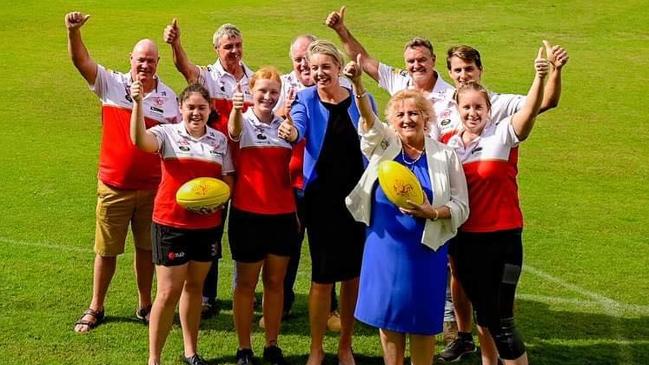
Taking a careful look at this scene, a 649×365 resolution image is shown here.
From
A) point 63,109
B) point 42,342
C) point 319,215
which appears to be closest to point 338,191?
point 319,215

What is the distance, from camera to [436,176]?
5148 mm

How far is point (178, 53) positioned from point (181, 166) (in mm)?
1432

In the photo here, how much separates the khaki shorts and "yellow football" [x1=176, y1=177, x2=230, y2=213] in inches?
45.0

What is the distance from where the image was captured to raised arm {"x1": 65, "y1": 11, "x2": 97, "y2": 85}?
622 cm

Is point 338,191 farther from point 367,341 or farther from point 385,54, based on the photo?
point 385,54

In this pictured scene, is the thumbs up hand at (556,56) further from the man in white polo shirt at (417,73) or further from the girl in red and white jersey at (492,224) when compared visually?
the man in white polo shirt at (417,73)

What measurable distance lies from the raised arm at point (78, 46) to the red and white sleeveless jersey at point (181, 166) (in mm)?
1014

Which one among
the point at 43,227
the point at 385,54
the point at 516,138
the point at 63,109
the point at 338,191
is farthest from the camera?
the point at 385,54

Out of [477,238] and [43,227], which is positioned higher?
[477,238]

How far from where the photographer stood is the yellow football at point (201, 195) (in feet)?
18.2

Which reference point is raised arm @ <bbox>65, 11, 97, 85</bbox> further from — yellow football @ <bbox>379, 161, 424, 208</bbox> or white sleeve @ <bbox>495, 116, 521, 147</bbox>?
white sleeve @ <bbox>495, 116, 521, 147</bbox>

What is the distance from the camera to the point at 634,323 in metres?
7.07

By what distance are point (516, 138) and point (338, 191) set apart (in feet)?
4.22

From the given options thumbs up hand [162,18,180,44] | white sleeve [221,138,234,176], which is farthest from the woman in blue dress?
thumbs up hand [162,18,180,44]
